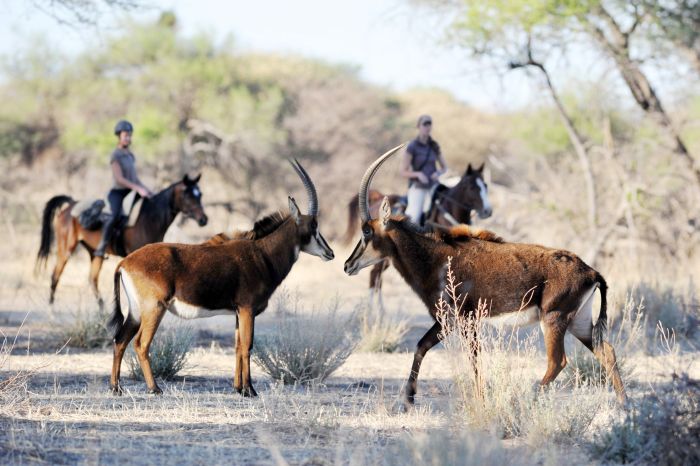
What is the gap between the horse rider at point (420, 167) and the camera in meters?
14.2

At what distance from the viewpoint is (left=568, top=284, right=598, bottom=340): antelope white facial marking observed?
798 centimetres

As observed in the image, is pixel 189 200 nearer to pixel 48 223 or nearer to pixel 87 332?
pixel 87 332

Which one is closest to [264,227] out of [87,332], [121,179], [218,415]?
[218,415]

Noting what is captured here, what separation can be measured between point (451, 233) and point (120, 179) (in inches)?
254

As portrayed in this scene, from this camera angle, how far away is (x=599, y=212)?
2030 centimetres

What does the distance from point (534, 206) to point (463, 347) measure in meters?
13.6

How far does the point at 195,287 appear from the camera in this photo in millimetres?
8320

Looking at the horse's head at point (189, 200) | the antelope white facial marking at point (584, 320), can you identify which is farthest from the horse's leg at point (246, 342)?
the horse's head at point (189, 200)

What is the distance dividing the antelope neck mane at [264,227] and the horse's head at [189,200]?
431 cm

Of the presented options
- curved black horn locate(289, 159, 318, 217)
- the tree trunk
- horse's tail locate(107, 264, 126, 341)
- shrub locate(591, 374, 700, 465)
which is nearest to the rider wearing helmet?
curved black horn locate(289, 159, 318, 217)

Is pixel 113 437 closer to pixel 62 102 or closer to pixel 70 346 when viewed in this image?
pixel 70 346

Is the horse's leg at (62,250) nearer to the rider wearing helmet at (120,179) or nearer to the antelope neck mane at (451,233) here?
the rider wearing helmet at (120,179)

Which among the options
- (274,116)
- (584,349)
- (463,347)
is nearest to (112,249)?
(584,349)

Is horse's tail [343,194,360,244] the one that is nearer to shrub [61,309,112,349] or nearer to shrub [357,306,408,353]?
shrub [357,306,408,353]
